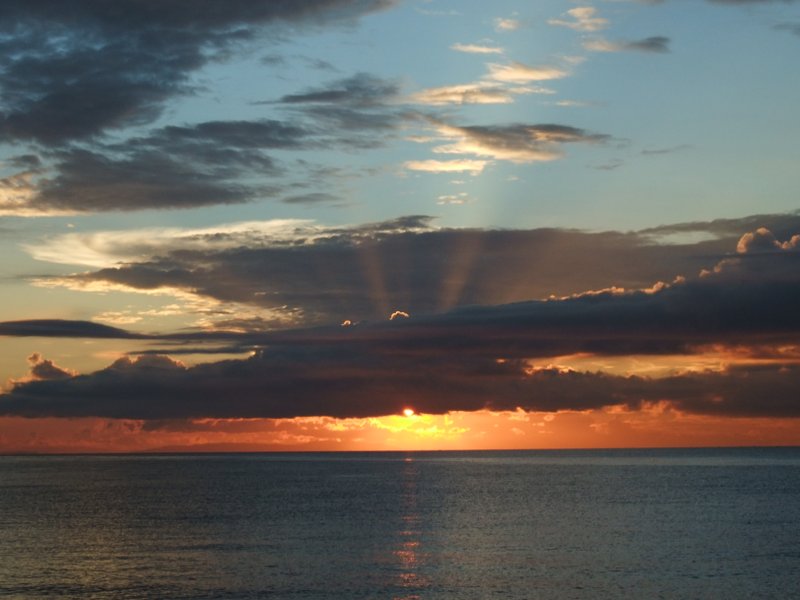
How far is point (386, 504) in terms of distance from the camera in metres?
157

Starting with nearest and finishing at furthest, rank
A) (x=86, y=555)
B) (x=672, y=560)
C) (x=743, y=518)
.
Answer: (x=672, y=560) → (x=86, y=555) → (x=743, y=518)

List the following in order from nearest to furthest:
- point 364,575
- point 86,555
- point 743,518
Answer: point 364,575 → point 86,555 → point 743,518

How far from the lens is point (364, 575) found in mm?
78438

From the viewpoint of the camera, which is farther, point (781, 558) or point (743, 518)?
point (743, 518)

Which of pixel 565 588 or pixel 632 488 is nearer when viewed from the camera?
pixel 565 588

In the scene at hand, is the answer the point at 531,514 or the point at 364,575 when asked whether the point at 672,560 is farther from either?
the point at 531,514

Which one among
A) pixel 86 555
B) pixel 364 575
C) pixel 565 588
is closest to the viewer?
pixel 565 588

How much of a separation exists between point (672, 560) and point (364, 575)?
27.7 metres

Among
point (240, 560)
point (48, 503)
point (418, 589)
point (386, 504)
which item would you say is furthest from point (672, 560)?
point (48, 503)

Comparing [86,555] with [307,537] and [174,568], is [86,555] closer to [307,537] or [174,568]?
[174,568]

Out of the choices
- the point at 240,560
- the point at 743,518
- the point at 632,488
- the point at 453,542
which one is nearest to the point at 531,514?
the point at 743,518

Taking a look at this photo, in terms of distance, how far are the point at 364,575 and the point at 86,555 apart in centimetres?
2972

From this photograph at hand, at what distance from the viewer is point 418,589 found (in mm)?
72438

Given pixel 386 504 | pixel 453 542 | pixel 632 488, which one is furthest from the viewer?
pixel 632 488
